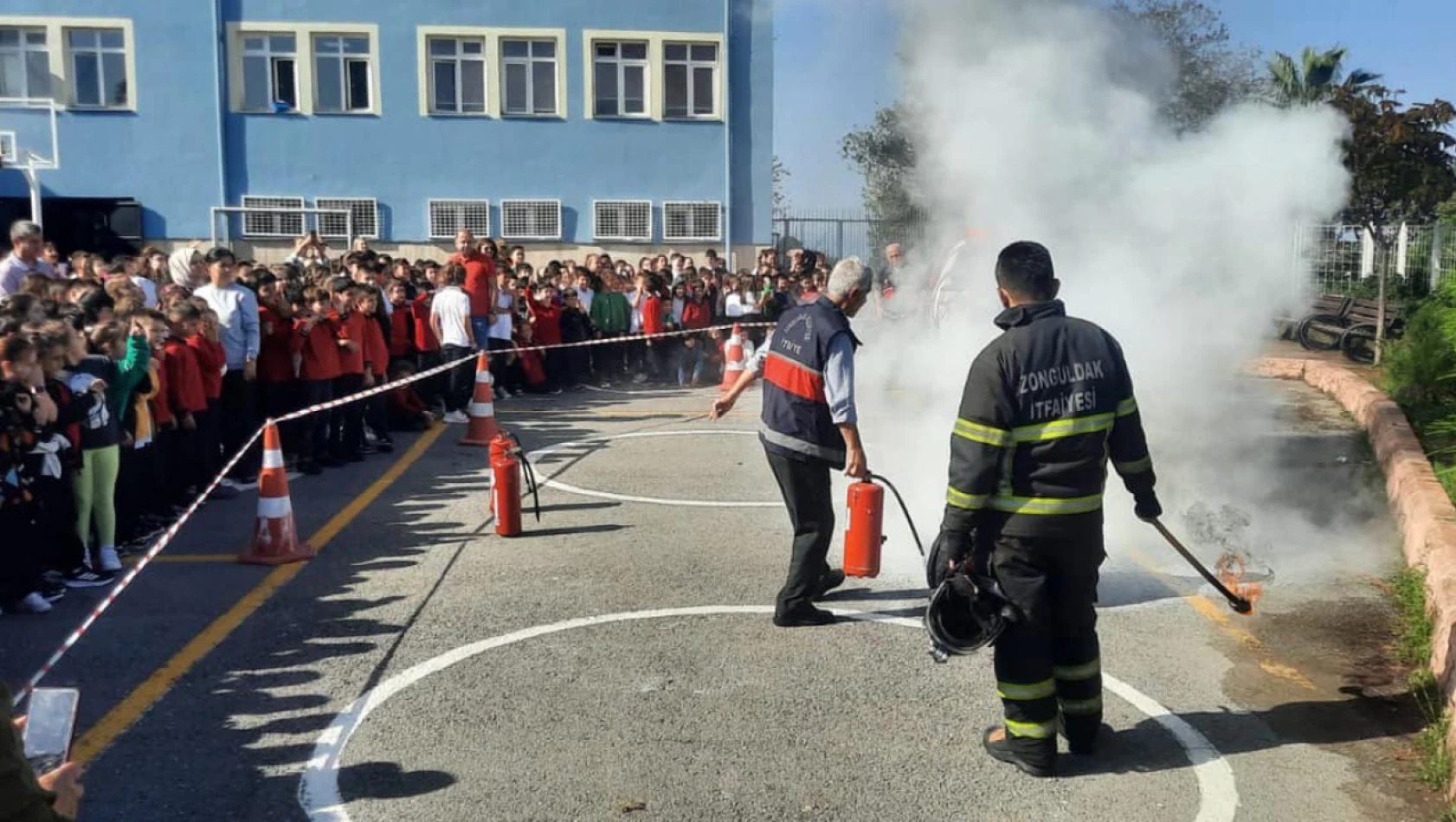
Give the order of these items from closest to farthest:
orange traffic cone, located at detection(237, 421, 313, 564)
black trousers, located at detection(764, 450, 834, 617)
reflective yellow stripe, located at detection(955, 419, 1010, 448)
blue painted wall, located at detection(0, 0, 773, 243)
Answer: reflective yellow stripe, located at detection(955, 419, 1010, 448) → black trousers, located at detection(764, 450, 834, 617) → orange traffic cone, located at detection(237, 421, 313, 564) → blue painted wall, located at detection(0, 0, 773, 243)

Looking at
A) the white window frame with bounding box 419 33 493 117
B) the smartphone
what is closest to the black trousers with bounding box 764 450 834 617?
the smartphone

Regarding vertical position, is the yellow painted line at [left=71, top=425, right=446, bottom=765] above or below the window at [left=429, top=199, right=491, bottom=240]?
below

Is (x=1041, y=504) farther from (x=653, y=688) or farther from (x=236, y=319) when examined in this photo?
(x=236, y=319)

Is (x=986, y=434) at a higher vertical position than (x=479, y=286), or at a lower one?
lower

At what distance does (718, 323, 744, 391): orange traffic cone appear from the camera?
17078 mm

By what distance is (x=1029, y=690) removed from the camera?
478 centimetres

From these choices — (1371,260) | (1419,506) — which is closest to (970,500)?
(1419,506)

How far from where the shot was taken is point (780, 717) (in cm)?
529

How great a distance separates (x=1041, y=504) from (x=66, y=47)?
26.3 meters

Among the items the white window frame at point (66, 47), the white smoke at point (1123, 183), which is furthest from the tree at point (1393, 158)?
the white window frame at point (66, 47)

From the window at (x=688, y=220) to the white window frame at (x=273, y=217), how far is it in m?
7.51

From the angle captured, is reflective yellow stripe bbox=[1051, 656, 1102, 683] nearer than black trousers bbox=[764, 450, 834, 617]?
Yes

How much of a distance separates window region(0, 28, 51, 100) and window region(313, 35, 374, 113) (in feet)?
17.8

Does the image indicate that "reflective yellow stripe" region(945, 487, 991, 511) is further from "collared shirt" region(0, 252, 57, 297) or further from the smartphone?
"collared shirt" region(0, 252, 57, 297)
